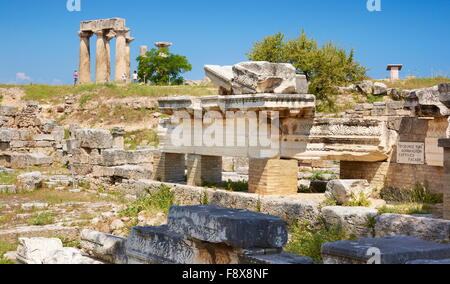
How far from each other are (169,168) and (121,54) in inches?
1195

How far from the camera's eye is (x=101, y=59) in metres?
40.2

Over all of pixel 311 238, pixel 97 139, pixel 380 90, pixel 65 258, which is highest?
pixel 380 90

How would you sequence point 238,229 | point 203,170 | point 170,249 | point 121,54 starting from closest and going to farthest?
point 238,229
point 170,249
point 203,170
point 121,54

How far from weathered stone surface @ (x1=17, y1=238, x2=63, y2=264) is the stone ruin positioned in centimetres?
3286

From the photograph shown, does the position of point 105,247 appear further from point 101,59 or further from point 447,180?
point 101,59

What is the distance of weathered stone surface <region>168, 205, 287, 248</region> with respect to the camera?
4.66 m

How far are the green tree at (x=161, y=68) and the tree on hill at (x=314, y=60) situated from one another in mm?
16554

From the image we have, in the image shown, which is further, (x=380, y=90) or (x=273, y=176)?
(x=380, y=90)

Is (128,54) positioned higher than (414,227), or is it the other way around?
(128,54)

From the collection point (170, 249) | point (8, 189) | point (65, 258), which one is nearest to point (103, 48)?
point (8, 189)

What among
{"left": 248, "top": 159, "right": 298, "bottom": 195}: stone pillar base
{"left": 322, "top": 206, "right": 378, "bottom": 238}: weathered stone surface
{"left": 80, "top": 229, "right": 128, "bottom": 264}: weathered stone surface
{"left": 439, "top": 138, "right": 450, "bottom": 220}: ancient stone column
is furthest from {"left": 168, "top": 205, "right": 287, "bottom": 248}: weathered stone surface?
{"left": 248, "top": 159, "right": 298, "bottom": 195}: stone pillar base

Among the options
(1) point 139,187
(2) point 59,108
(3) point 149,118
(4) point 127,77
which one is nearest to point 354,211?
(1) point 139,187

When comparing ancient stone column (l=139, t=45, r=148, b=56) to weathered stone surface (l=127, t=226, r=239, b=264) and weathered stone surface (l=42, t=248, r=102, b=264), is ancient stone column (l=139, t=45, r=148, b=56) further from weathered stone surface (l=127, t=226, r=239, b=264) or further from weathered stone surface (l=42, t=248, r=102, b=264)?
weathered stone surface (l=127, t=226, r=239, b=264)

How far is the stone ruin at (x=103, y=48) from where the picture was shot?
4009 cm
